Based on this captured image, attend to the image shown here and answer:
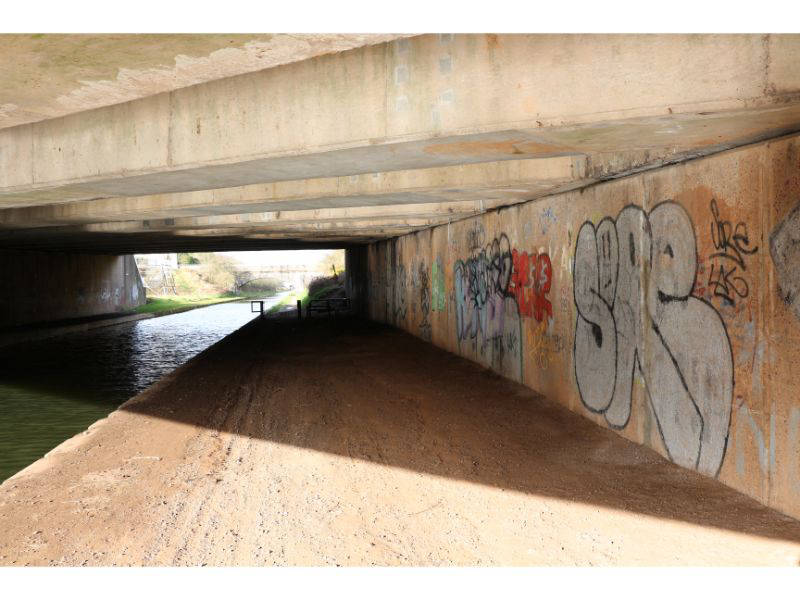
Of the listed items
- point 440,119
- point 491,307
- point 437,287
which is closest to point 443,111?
point 440,119

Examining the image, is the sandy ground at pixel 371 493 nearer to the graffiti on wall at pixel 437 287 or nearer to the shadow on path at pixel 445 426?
the shadow on path at pixel 445 426

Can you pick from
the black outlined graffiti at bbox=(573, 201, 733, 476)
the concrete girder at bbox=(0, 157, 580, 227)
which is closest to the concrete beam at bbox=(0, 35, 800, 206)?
the black outlined graffiti at bbox=(573, 201, 733, 476)

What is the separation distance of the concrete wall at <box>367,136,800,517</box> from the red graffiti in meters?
0.03

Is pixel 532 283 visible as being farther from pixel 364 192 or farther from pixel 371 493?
pixel 371 493

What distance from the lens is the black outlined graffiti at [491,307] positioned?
33.2ft

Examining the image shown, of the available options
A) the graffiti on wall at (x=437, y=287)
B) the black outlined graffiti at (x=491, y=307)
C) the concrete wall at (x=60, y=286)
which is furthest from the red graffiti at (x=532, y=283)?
the concrete wall at (x=60, y=286)

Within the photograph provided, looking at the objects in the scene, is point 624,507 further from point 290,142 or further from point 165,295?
point 165,295

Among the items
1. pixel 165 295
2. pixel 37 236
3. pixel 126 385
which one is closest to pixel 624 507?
pixel 126 385

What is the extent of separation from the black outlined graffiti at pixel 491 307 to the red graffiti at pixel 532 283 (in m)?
0.21

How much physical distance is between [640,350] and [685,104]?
3.31 metres

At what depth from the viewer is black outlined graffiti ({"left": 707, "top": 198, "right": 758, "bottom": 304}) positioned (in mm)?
4988

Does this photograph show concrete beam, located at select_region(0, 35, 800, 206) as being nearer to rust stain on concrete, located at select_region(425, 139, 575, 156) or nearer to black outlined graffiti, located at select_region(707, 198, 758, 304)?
rust stain on concrete, located at select_region(425, 139, 575, 156)

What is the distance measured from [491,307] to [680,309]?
544 cm

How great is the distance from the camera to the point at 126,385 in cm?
1232
